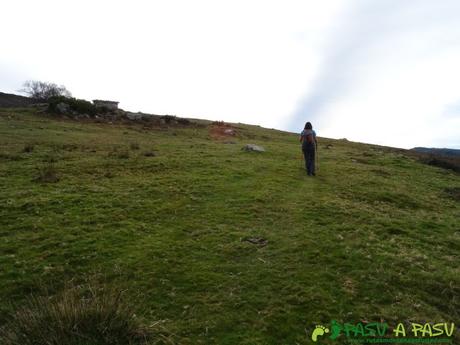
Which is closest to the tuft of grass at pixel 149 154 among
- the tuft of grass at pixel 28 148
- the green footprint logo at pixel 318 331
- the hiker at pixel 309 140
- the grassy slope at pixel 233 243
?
the grassy slope at pixel 233 243

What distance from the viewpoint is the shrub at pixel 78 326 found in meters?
5.06

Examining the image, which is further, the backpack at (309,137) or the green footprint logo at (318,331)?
the backpack at (309,137)

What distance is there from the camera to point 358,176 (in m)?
21.8

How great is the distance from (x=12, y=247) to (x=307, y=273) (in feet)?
28.4

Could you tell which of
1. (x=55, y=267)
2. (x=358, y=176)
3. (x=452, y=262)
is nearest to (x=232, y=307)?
(x=55, y=267)

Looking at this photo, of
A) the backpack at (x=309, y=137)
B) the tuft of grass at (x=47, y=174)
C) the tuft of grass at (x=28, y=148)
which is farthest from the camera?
the tuft of grass at (x=28, y=148)

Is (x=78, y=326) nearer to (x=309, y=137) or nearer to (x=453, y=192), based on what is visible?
(x=309, y=137)

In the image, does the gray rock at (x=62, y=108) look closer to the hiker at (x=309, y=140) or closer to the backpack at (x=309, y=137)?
the hiker at (x=309, y=140)

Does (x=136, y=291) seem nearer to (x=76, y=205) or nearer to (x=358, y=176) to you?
(x=76, y=205)

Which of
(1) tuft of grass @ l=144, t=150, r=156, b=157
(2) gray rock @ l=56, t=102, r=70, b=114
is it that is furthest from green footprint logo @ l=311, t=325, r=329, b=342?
(2) gray rock @ l=56, t=102, r=70, b=114

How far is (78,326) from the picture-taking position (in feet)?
17.2

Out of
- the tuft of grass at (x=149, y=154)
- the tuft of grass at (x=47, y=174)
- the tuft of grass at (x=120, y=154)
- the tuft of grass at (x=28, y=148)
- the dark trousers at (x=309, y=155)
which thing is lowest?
the tuft of grass at (x=47, y=174)

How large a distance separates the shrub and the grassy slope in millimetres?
988

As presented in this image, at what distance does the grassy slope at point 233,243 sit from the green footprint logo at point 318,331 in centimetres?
15
